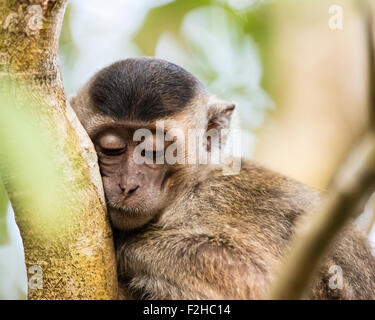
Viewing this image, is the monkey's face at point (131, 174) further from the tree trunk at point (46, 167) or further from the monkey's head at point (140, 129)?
the tree trunk at point (46, 167)

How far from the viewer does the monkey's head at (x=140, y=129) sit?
12.8 feet

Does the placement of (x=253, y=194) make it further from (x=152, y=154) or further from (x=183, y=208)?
(x=152, y=154)

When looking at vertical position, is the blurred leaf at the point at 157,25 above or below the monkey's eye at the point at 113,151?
above

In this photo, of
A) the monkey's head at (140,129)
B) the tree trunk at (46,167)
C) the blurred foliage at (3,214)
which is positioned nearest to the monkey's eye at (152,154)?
the monkey's head at (140,129)

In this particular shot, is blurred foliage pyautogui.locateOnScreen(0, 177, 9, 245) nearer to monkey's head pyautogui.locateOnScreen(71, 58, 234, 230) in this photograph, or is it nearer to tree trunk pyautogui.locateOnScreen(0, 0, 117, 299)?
monkey's head pyautogui.locateOnScreen(71, 58, 234, 230)

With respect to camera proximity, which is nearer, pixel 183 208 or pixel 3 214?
pixel 183 208

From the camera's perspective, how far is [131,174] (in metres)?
3.94

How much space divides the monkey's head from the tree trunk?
0.80 m

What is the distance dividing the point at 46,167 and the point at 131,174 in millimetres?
1116

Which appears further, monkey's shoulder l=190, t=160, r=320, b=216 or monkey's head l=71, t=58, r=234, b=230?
monkey's shoulder l=190, t=160, r=320, b=216

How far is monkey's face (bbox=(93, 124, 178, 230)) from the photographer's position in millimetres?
3797

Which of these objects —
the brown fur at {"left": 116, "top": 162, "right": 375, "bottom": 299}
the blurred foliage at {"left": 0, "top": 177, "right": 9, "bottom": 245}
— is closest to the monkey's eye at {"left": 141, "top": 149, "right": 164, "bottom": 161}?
the brown fur at {"left": 116, "top": 162, "right": 375, "bottom": 299}

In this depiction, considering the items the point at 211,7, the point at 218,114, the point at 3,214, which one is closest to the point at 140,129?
the point at 218,114
